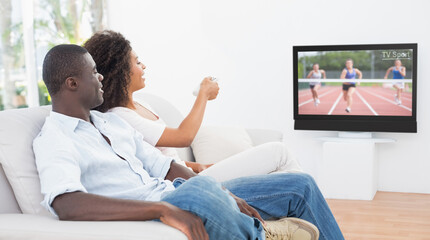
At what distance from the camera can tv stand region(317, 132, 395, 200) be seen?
4.59m

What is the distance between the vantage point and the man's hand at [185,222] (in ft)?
5.01

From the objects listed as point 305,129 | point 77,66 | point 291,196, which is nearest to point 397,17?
point 305,129

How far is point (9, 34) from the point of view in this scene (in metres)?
4.59

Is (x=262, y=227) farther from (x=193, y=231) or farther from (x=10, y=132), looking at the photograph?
(x=10, y=132)

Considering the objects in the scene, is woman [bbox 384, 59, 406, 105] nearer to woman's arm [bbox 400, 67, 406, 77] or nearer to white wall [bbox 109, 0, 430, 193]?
woman's arm [bbox 400, 67, 406, 77]

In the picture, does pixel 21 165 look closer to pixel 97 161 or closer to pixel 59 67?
pixel 97 161

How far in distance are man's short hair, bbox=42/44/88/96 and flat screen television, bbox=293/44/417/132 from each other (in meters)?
3.15

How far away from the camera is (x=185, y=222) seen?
1.54m

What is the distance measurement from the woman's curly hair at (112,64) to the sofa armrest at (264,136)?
1107 millimetres

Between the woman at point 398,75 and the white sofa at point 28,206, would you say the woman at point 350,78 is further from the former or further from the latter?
the white sofa at point 28,206

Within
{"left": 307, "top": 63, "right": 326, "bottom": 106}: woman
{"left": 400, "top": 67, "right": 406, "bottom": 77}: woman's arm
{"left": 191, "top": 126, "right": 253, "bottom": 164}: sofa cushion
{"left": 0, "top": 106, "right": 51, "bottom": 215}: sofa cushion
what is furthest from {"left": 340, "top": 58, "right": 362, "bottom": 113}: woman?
{"left": 0, "top": 106, "right": 51, "bottom": 215}: sofa cushion

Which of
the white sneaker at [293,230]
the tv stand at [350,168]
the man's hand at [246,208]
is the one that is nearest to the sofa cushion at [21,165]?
the man's hand at [246,208]

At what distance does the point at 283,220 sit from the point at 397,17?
3.25 metres

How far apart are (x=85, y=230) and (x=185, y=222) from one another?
0.83 feet
